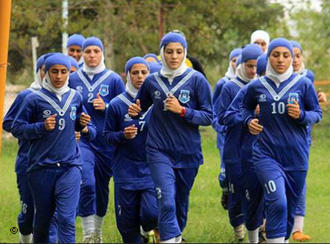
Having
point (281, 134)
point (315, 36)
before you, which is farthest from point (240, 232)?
point (315, 36)

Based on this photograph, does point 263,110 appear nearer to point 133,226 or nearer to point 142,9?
point 133,226

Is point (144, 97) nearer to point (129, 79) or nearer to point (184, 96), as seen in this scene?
point (184, 96)

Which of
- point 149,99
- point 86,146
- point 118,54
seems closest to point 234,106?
point 149,99

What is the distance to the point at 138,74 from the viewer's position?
12227 mm

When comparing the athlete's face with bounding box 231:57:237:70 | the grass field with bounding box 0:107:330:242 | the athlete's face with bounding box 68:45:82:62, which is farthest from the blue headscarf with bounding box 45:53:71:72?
the athlete's face with bounding box 68:45:82:62

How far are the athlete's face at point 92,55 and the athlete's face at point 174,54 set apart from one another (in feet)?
7.62

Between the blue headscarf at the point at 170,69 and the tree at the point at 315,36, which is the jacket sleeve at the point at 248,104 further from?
the tree at the point at 315,36

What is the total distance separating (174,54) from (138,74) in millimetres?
1023

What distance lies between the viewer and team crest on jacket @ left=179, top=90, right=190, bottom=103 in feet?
36.6

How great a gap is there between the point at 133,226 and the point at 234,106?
181 centimetres

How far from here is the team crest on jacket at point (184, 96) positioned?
11.1 meters

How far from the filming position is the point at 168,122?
11.2m

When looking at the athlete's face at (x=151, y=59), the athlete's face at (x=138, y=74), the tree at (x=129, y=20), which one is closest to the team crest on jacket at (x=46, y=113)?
the athlete's face at (x=138, y=74)

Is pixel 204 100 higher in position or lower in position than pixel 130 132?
Answer: higher
